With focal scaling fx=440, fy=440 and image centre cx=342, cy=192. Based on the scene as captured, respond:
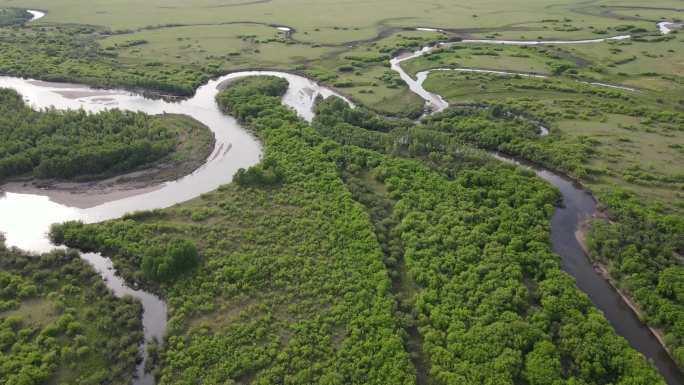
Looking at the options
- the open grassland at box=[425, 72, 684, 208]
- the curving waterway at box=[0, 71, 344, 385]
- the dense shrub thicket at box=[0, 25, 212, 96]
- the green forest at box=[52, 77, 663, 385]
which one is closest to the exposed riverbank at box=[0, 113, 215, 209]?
the curving waterway at box=[0, 71, 344, 385]

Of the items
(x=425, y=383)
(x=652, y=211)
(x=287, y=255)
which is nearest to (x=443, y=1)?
(x=652, y=211)

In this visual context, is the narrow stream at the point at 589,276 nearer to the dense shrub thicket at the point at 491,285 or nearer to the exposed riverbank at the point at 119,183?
the dense shrub thicket at the point at 491,285

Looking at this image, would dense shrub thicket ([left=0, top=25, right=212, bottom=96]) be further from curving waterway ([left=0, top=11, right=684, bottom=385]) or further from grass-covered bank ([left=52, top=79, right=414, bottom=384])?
grass-covered bank ([left=52, top=79, right=414, bottom=384])

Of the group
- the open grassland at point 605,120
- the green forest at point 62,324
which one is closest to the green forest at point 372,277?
the green forest at point 62,324

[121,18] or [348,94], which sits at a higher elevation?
[121,18]

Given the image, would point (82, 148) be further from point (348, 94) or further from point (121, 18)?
point (121, 18)

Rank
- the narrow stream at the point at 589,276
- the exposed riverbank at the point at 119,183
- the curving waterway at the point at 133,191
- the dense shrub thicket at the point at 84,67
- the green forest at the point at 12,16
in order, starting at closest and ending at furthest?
the narrow stream at the point at 589,276 → the curving waterway at the point at 133,191 → the exposed riverbank at the point at 119,183 → the dense shrub thicket at the point at 84,67 → the green forest at the point at 12,16
